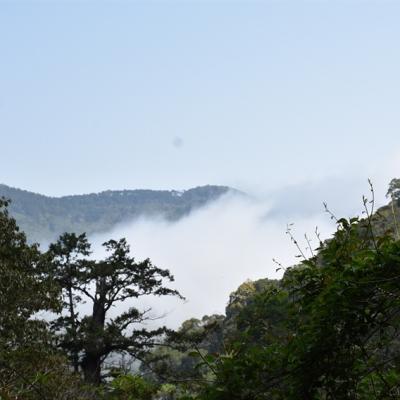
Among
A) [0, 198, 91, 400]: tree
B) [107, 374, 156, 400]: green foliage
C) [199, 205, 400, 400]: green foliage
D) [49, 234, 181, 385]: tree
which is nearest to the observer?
[199, 205, 400, 400]: green foliage

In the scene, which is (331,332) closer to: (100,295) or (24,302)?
(24,302)

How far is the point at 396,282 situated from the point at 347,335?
48 cm

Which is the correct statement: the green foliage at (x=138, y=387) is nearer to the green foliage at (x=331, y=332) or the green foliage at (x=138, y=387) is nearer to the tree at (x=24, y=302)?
the green foliage at (x=331, y=332)

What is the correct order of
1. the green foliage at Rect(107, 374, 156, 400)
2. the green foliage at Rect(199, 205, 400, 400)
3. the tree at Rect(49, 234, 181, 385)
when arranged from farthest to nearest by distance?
the tree at Rect(49, 234, 181, 385) < the green foliage at Rect(107, 374, 156, 400) < the green foliage at Rect(199, 205, 400, 400)

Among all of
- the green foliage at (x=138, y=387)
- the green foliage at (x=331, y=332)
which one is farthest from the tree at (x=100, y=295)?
the green foliage at (x=331, y=332)

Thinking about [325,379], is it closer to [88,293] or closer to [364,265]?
[364,265]

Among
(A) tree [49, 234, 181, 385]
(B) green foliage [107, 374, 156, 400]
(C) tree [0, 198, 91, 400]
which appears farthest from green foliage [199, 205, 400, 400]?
(A) tree [49, 234, 181, 385]

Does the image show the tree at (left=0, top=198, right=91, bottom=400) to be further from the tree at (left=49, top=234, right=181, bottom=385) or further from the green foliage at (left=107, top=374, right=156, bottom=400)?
the green foliage at (left=107, top=374, right=156, bottom=400)

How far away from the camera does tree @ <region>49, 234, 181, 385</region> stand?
31656 millimetres

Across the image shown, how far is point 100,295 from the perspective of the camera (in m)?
34.6

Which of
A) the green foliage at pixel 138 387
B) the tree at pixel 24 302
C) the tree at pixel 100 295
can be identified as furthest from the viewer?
the tree at pixel 100 295

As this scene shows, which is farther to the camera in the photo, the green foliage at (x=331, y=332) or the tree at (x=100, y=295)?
the tree at (x=100, y=295)

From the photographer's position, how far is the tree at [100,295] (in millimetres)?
31656

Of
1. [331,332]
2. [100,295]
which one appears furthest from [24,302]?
[331,332]
